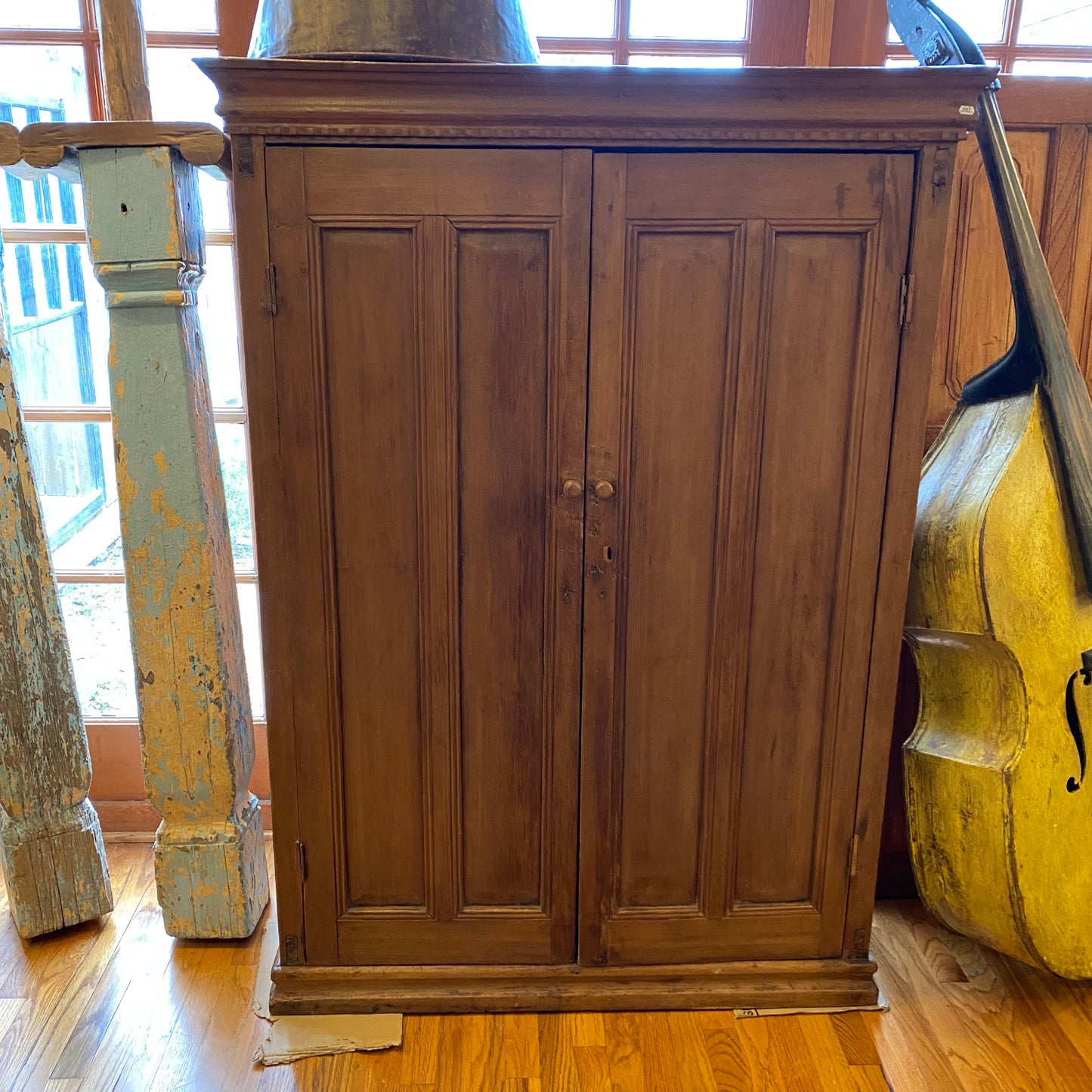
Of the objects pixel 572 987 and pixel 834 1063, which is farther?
pixel 572 987

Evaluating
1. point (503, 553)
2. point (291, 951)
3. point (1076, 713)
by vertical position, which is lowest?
point (291, 951)

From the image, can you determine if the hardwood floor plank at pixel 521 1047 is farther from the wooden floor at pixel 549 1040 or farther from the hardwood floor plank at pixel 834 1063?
the hardwood floor plank at pixel 834 1063

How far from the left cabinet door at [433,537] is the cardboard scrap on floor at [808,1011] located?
0.36 metres

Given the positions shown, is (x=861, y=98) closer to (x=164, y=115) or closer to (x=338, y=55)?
(x=338, y=55)

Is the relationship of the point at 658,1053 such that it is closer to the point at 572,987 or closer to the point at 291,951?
the point at 572,987

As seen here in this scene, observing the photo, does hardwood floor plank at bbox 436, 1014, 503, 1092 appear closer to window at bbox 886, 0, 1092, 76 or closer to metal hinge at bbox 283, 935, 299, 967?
metal hinge at bbox 283, 935, 299, 967

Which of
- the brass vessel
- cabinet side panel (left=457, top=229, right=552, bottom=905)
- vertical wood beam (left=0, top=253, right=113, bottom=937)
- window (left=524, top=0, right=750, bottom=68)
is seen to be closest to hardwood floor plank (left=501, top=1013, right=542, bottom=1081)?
cabinet side panel (left=457, top=229, right=552, bottom=905)

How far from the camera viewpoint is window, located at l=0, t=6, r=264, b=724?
200 centimetres

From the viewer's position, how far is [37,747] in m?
1.94

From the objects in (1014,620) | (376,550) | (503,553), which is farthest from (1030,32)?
(376,550)

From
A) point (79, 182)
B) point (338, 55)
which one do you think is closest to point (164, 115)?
point (79, 182)

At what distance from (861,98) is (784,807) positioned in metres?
1.24

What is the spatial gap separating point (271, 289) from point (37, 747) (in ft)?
3.76

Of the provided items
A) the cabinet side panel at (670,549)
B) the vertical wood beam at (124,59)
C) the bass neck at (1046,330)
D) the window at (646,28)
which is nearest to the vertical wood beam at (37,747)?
the vertical wood beam at (124,59)
